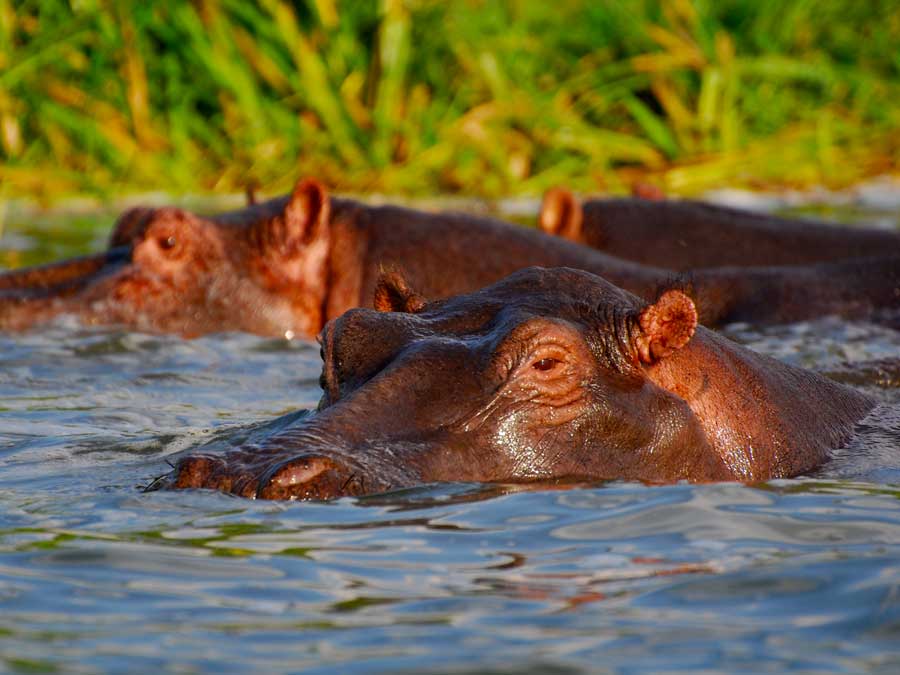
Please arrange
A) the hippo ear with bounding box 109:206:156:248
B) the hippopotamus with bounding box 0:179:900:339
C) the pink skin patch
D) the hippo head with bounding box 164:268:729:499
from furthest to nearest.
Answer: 1. the hippo ear with bounding box 109:206:156:248
2. the hippopotamus with bounding box 0:179:900:339
3. the hippo head with bounding box 164:268:729:499
4. the pink skin patch

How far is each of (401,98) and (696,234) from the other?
578cm

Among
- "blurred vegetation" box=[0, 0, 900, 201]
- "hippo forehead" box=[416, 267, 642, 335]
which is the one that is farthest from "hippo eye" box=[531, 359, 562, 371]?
"blurred vegetation" box=[0, 0, 900, 201]

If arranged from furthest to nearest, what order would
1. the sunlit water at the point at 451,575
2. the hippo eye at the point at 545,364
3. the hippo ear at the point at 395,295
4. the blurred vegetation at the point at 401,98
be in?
the blurred vegetation at the point at 401,98 < the hippo ear at the point at 395,295 < the hippo eye at the point at 545,364 < the sunlit water at the point at 451,575

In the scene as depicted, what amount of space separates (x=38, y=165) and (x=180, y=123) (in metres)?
1.29

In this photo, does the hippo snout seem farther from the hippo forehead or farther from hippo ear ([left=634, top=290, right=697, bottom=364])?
hippo ear ([left=634, top=290, right=697, bottom=364])

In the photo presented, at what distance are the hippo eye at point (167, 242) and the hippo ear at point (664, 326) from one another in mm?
4398

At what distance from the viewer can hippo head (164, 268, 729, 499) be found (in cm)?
399

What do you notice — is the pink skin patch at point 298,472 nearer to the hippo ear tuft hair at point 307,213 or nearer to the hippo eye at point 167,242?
the hippo ear tuft hair at point 307,213

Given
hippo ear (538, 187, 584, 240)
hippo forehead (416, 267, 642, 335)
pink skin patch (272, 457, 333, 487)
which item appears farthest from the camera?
hippo ear (538, 187, 584, 240)

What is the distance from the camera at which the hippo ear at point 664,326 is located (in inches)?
171

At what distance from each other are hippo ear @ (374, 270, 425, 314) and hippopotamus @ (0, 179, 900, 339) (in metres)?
3.21

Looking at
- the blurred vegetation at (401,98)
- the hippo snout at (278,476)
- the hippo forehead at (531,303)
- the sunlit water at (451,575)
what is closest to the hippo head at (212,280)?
the sunlit water at (451,575)

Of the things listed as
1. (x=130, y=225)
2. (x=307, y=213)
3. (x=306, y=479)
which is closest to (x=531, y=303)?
(x=306, y=479)

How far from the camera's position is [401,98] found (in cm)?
1494
